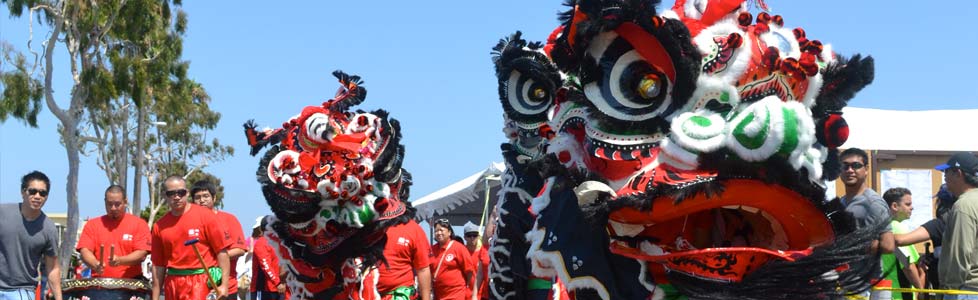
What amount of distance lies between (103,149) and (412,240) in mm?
30401

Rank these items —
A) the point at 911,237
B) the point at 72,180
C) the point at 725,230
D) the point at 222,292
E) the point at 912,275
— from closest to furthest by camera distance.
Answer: the point at 725,230
the point at 911,237
the point at 912,275
the point at 222,292
the point at 72,180

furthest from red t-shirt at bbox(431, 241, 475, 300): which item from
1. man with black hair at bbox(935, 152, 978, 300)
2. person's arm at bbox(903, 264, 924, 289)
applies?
man with black hair at bbox(935, 152, 978, 300)

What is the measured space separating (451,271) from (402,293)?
12.8 ft

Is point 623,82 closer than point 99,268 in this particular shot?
Yes

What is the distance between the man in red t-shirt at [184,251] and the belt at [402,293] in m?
1.58

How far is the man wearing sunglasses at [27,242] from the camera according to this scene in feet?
30.1

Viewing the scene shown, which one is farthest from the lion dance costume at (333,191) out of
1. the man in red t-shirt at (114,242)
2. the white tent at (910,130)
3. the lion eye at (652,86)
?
the white tent at (910,130)

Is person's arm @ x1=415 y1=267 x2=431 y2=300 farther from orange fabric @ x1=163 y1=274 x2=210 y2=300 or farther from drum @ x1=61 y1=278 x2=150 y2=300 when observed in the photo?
drum @ x1=61 y1=278 x2=150 y2=300

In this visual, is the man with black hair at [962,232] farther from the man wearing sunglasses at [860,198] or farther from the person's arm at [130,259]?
the person's arm at [130,259]

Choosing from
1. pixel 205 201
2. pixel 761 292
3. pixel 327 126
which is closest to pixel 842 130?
pixel 761 292

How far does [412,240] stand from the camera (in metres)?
9.34

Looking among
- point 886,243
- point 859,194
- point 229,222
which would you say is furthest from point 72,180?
point 886,243

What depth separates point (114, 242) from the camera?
34.0ft

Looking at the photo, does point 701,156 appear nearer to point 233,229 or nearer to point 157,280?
point 157,280
